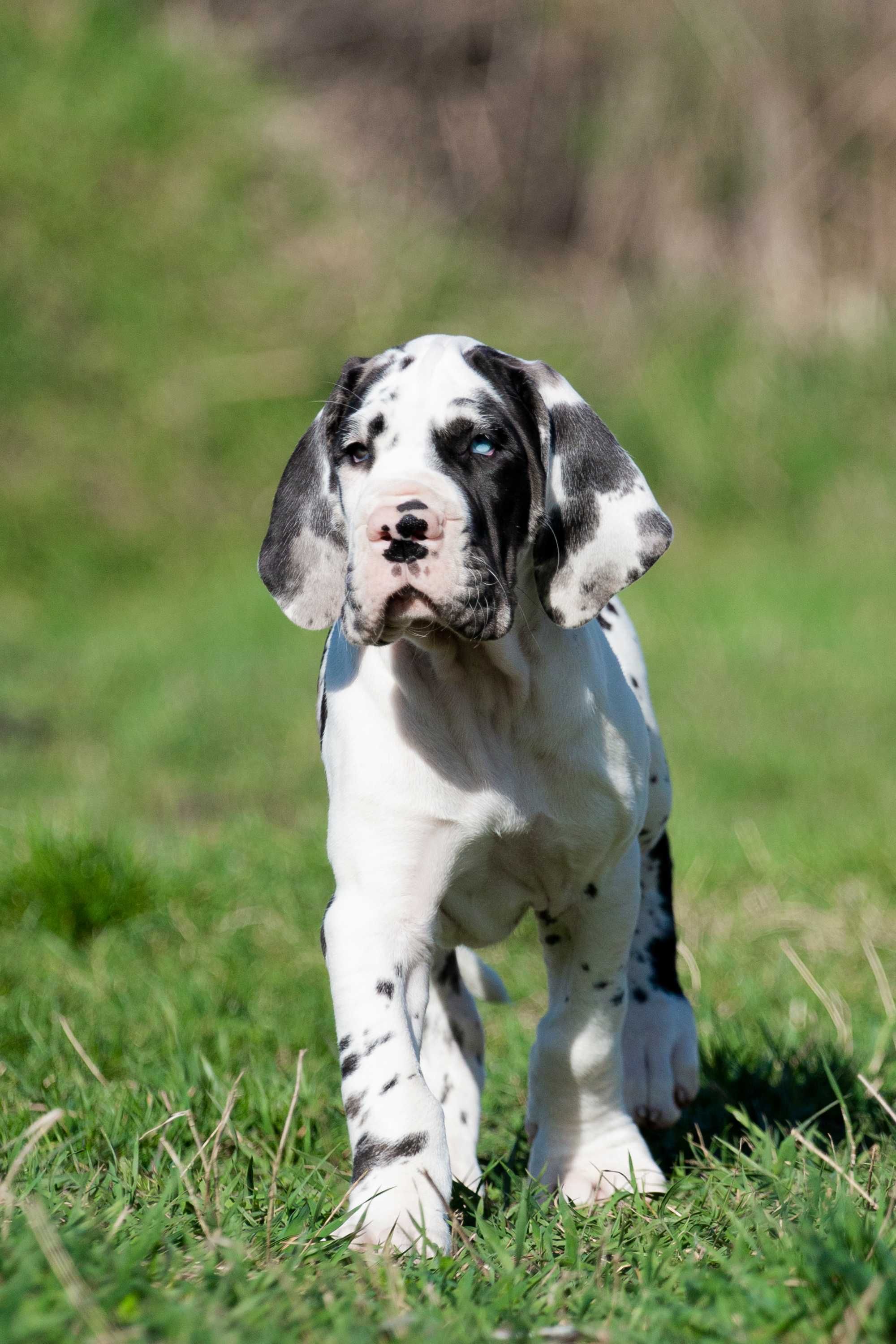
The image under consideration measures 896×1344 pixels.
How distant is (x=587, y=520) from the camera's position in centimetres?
308

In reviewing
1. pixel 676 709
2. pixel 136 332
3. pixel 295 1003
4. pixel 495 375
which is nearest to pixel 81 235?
pixel 136 332

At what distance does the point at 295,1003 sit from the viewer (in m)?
4.43

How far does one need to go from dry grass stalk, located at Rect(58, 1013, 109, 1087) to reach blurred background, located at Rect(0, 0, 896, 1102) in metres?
2.73

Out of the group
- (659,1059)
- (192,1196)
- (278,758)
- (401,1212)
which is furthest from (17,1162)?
(278,758)

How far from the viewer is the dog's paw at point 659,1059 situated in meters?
3.51

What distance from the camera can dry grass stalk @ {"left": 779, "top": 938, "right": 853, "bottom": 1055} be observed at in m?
3.54

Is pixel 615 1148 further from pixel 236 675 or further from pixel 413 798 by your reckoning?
pixel 236 675

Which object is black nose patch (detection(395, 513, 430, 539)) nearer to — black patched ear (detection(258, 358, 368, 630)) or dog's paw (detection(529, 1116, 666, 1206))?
black patched ear (detection(258, 358, 368, 630))

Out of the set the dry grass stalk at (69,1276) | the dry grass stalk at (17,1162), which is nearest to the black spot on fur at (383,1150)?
the dry grass stalk at (17,1162)

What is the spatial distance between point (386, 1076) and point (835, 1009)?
61.5 inches

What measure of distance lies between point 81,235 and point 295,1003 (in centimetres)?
921

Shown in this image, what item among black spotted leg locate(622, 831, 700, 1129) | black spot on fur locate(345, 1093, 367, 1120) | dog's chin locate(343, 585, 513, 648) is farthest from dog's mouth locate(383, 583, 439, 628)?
black spotted leg locate(622, 831, 700, 1129)

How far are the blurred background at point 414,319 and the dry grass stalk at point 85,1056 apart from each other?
273 cm

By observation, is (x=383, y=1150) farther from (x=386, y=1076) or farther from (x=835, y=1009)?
(x=835, y=1009)
